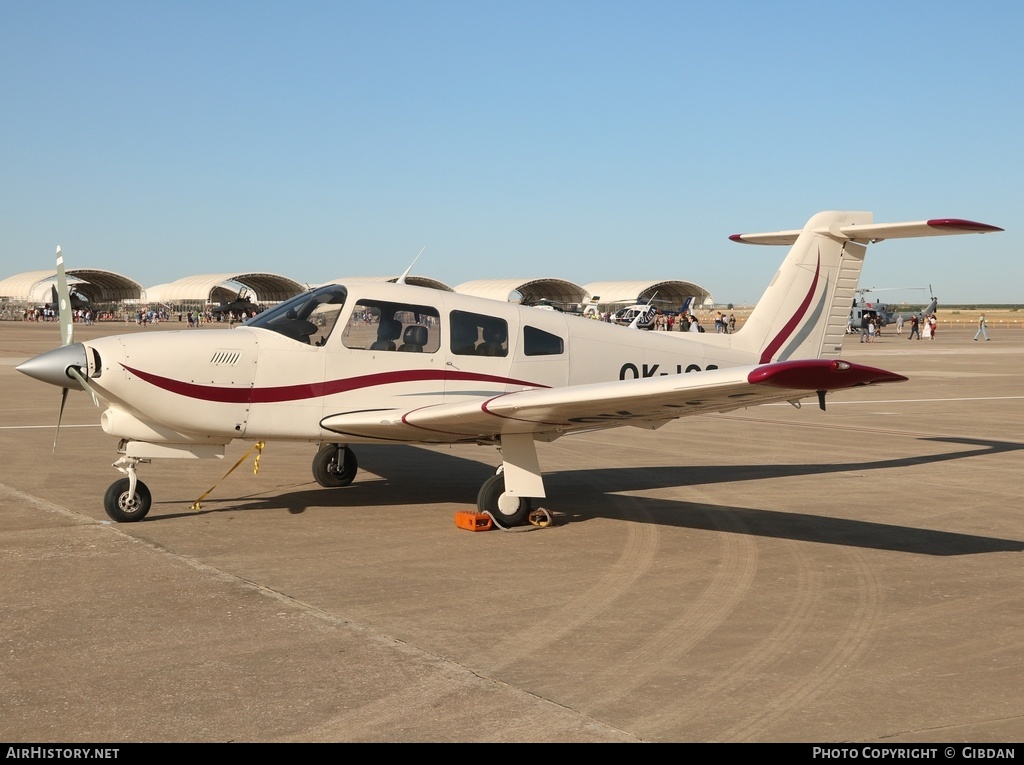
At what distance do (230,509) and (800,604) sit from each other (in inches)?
226

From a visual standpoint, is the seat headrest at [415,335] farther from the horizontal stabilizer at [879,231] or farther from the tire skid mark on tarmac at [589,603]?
the horizontal stabilizer at [879,231]

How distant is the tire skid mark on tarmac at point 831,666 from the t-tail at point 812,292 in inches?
194

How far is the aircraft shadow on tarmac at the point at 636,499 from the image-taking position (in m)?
8.92

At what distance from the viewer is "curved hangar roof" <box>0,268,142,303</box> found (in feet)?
381

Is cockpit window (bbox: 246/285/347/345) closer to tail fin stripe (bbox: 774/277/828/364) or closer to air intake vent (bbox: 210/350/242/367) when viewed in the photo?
air intake vent (bbox: 210/350/242/367)

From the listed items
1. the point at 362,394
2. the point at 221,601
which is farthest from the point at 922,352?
the point at 221,601

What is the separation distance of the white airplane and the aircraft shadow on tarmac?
36.3 inches

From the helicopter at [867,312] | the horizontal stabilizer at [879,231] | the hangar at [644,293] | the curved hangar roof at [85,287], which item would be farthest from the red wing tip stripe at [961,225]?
the curved hangar roof at [85,287]

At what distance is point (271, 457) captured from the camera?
13.9 m

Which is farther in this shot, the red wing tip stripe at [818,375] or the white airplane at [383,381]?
the white airplane at [383,381]

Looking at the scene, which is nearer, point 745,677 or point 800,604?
point 745,677

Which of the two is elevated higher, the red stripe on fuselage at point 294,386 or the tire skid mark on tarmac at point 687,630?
the red stripe on fuselage at point 294,386

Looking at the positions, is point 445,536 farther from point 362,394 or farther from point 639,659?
point 639,659

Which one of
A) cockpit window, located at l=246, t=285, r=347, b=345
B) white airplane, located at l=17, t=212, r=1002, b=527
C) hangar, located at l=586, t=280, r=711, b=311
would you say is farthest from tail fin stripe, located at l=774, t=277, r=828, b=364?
hangar, located at l=586, t=280, r=711, b=311
